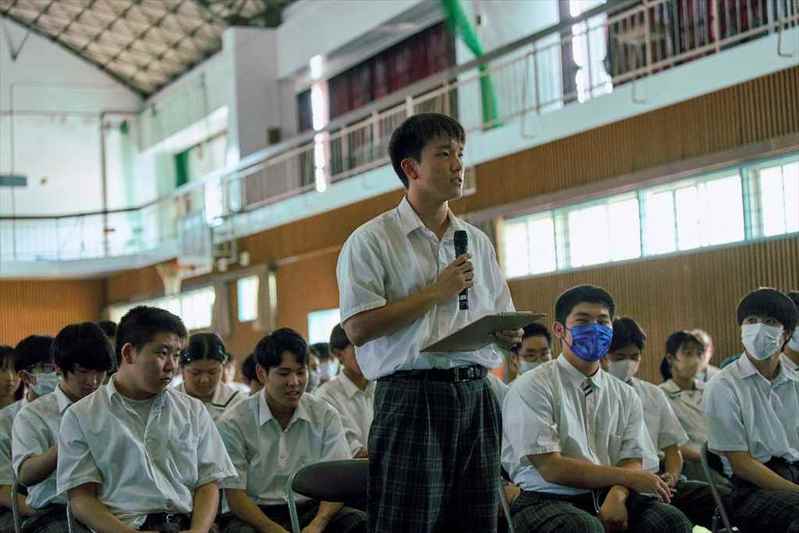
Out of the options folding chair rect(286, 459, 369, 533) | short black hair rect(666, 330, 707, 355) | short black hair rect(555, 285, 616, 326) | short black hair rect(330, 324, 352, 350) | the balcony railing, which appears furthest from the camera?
the balcony railing

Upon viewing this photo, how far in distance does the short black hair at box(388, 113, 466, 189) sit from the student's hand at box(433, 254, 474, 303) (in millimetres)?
328

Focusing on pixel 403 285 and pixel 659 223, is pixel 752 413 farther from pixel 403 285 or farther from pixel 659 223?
pixel 659 223

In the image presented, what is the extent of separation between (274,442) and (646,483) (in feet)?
4.91

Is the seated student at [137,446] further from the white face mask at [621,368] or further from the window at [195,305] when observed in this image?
the window at [195,305]

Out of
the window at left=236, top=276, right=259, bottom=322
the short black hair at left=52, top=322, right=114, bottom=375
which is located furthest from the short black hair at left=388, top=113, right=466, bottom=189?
the window at left=236, top=276, right=259, bottom=322

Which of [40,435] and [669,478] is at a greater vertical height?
[40,435]

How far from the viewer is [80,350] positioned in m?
4.50

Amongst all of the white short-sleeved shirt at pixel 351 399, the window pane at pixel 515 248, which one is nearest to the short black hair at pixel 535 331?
the white short-sleeved shirt at pixel 351 399

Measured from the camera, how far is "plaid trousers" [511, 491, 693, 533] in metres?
4.05

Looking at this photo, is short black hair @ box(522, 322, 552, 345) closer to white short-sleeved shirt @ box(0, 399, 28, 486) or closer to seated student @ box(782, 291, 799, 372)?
seated student @ box(782, 291, 799, 372)

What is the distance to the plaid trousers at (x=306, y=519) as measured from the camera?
451cm

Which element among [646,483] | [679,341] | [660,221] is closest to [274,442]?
[646,483]

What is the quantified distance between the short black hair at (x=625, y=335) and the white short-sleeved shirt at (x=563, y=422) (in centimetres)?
125

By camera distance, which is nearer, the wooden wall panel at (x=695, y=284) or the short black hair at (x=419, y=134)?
the short black hair at (x=419, y=134)
